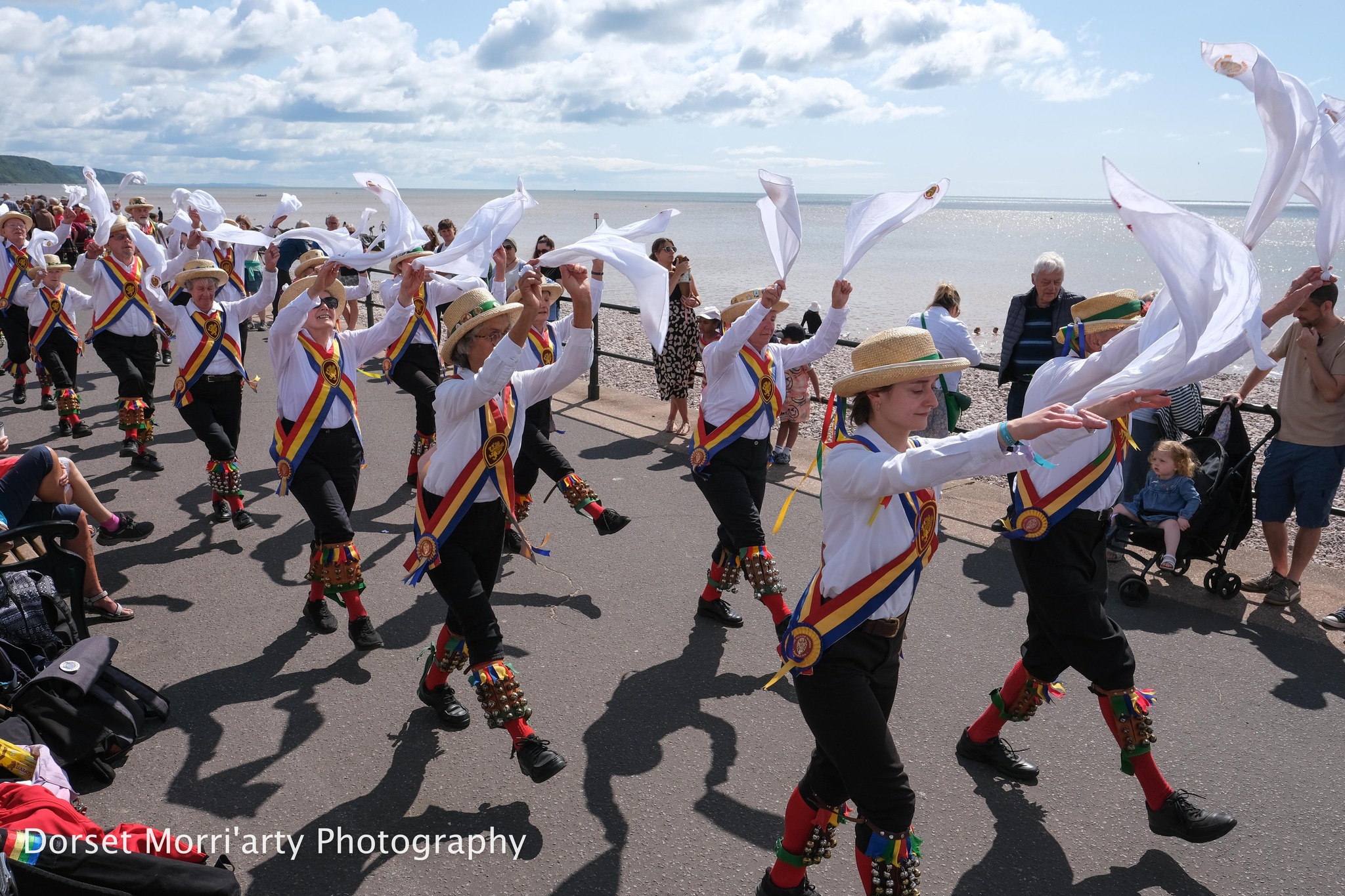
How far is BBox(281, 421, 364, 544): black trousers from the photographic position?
518 centimetres

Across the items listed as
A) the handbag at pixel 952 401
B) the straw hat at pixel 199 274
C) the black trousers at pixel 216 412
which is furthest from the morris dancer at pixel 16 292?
Answer: the handbag at pixel 952 401

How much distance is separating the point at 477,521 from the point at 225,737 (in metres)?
1.65

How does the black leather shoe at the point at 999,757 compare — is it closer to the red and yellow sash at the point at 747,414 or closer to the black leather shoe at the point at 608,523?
the red and yellow sash at the point at 747,414

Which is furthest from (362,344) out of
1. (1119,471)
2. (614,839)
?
(1119,471)

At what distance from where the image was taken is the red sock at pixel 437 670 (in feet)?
14.2

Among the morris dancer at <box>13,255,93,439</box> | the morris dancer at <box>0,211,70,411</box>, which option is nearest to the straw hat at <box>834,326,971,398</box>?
the morris dancer at <box>13,255,93,439</box>

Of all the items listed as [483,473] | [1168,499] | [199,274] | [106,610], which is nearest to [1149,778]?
[483,473]

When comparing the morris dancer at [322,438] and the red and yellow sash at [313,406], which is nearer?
the morris dancer at [322,438]

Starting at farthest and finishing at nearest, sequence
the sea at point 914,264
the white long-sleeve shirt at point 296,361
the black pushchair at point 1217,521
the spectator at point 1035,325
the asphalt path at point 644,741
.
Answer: the sea at point 914,264
the spectator at point 1035,325
the black pushchair at point 1217,521
the white long-sleeve shirt at point 296,361
the asphalt path at point 644,741

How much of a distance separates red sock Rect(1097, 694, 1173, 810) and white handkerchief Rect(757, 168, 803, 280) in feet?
7.97

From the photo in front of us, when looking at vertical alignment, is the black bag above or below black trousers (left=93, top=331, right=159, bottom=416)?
below

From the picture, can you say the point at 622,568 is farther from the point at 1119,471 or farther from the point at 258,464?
the point at 258,464

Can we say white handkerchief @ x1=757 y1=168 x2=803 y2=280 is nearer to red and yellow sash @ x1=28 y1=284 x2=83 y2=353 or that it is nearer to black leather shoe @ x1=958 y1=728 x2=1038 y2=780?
black leather shoe @ x1=958 y1=728 x2=1038 y2=780

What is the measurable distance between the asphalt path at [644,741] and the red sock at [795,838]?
0.20 metres
